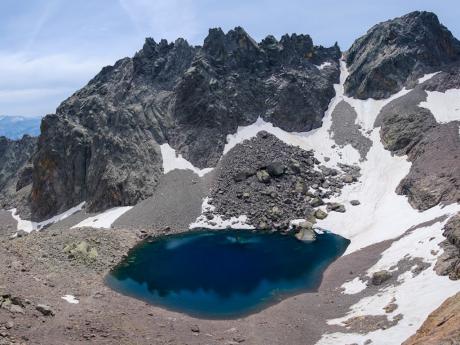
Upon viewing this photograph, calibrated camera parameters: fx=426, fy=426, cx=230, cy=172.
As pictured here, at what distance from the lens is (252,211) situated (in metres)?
70.1

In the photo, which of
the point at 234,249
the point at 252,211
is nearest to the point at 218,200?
the point at 252,211

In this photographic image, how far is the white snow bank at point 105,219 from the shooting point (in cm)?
6958

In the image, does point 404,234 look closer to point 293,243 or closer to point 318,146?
point 293,243

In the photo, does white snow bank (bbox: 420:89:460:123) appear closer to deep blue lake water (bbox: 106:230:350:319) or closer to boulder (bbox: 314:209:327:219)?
boulder (bbox: 314:209:327:219)

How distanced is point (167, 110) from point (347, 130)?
3941 centimetres

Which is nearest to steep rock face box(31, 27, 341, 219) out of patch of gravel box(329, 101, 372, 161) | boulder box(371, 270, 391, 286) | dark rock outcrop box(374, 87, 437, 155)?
patch of gravel box(329, 101, 372, 161)

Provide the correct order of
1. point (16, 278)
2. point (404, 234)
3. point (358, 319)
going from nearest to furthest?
point (358, 319) → point (16, 278) → point (404, 234)

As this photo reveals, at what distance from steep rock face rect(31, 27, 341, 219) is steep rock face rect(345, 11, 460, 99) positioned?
8495 millimetres

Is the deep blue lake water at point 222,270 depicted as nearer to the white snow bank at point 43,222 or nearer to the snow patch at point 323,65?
the white snow bank at point 43,222

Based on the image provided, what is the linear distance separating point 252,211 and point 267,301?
28.5m

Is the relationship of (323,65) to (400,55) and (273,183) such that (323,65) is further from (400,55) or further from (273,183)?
(273,183)

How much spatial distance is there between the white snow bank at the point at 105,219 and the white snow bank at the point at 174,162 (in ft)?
40.4

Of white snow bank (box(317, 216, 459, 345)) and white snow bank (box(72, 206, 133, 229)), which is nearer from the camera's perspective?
white snow bank (box(317, 216, 459, 345))

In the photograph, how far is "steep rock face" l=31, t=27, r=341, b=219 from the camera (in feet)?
270
